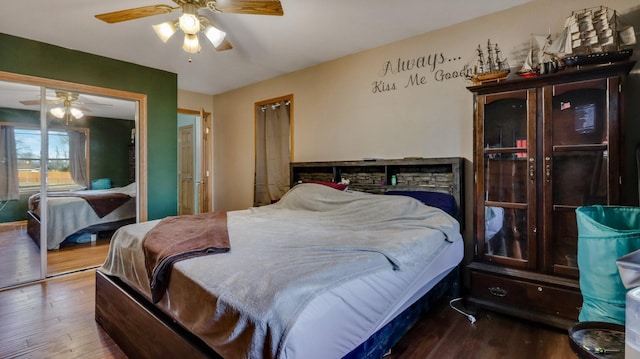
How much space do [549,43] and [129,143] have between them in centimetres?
453

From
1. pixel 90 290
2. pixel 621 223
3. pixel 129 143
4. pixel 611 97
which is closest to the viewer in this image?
pixel 621 223

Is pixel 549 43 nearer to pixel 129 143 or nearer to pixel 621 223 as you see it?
pixel 621 223

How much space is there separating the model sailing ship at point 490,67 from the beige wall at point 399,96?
103 millimetres

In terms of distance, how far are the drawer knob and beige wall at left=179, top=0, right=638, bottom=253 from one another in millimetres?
651

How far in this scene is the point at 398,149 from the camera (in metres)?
3.24

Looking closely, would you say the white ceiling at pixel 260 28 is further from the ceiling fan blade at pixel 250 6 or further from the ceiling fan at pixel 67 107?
the ceiling fan at pixel 67 107

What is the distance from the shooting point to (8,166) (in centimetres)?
315

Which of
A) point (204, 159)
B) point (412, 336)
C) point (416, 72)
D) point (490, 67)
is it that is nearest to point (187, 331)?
point (412, 336)

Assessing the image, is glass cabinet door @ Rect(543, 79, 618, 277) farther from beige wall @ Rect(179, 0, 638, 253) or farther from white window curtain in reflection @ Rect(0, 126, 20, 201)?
white window curtain in reflection @ Rect(0, 126, 20, 201)

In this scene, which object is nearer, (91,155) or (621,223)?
(621,223)

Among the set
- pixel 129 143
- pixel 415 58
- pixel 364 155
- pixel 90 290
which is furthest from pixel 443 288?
pixel 129 143

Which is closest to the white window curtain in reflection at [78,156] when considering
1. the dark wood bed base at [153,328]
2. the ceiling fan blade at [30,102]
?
the ceiling fan blade at [30,102]

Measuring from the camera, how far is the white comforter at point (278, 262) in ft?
3.48

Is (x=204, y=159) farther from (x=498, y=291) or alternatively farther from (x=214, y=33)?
(x=498, y=291)
